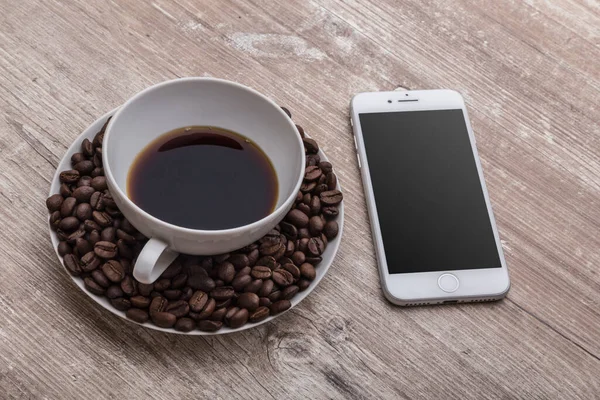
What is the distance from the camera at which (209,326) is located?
0.71 m

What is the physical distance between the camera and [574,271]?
2.89 ft

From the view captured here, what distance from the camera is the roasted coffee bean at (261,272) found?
0.74 m

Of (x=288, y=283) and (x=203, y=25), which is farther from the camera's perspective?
(x=203, y=25)

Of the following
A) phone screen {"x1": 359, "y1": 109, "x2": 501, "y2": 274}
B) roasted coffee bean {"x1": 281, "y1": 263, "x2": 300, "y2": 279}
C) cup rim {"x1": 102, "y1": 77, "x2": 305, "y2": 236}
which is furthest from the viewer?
phone screen {"x1": 359, "y1": 109, "x2": 501, "y2": 274}

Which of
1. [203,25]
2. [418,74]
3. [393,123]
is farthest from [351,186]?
[203,25]

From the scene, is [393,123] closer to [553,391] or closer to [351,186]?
[351,186]

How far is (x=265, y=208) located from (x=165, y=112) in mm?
157

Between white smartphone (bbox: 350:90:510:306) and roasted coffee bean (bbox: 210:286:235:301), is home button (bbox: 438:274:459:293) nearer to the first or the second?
white smartphone (bbox: 350:90:510:306)

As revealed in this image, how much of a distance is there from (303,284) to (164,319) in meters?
0.16

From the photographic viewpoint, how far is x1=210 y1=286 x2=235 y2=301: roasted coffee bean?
0.72m

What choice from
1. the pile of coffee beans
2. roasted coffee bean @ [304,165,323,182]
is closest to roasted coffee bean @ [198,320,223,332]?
the pile of coffee beans

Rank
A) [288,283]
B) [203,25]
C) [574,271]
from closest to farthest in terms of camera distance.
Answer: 1. [288,283]
2. [574,271]
3. [203,25]

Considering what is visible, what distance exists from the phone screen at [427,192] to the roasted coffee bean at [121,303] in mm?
317

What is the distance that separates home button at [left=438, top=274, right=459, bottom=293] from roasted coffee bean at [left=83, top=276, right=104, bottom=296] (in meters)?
0.40
